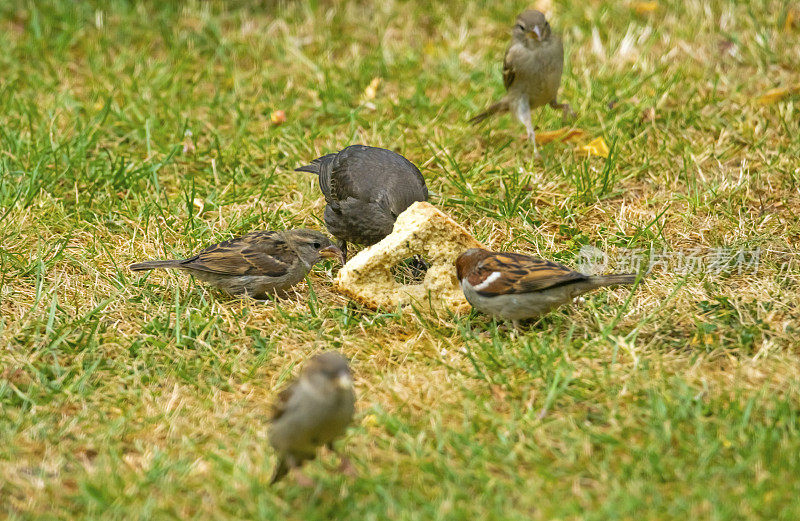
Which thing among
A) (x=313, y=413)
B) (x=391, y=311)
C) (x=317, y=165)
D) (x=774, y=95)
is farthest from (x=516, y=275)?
(x=774, y=95)

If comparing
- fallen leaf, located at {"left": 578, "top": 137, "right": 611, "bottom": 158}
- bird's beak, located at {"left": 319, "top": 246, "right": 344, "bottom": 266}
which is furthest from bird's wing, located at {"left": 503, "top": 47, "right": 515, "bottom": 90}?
bird's beak, located at {"left": 319, "top": 246, "right": 344, "bottom": 266}

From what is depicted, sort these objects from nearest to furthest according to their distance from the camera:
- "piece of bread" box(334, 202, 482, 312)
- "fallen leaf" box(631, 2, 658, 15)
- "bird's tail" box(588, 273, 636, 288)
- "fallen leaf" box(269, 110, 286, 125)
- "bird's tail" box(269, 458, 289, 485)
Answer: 1. "bird's tail" box(269, 458, 289, 485)
2. "bird's tail" box(588, 273, 636, 288)
3. "piece of bread" box(334, 202, 482, 312)
4. "fallen leaf" box(269, 110, 286, 125)
5. "fallen leaf" box(631, 2, 658, 15)

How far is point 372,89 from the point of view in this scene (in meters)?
7.73

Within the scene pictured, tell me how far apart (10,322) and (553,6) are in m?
6.34

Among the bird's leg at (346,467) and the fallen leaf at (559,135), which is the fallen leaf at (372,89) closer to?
the fallen leaf at (559,135)

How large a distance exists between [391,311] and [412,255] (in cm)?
46

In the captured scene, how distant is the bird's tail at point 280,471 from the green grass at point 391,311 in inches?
1.6

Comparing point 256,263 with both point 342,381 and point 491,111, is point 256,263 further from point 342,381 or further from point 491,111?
point 491,111

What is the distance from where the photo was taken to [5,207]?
234 inches

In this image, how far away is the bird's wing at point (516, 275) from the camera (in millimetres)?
4637

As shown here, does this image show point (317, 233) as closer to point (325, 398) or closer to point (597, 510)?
point (325, 398)

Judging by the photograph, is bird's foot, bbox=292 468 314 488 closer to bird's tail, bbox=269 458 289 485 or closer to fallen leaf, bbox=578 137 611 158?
bird's tail, bbox=269 458 289 485

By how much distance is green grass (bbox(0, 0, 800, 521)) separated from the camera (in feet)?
11.7

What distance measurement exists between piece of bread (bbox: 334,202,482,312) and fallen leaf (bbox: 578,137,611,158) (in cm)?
178
